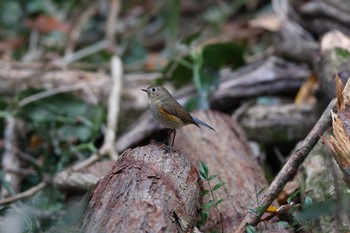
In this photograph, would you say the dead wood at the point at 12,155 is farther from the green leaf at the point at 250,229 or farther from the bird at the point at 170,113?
the green leaf at the point at 250,229

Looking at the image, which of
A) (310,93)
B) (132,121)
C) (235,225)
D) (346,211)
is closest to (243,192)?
(235,225)

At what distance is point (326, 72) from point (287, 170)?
4.54ft

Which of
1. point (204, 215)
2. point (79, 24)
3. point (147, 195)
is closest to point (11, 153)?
point (204, 215)

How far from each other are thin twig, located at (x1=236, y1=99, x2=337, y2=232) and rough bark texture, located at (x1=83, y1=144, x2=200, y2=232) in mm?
306

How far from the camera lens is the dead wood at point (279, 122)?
4.88 m

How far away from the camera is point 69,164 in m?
5.18

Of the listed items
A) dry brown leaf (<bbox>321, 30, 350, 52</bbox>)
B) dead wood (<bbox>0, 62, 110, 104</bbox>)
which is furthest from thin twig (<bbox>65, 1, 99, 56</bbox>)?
dry brown leaf (<bbox>321, 30, 350, 52</bbox>)

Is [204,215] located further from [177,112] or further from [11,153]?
[11,153]

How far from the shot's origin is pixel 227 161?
3820mm

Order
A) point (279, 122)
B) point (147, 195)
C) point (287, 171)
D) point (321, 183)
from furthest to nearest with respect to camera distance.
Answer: point (279, 122), point (321, 183), point (287, 171), point (147, 195)

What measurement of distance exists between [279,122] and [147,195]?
2.60m

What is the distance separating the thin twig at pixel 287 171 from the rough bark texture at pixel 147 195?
31 centimetres

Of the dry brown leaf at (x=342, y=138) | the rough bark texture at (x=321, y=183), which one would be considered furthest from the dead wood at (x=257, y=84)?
the dry brown leaf at (x=342, y=138)

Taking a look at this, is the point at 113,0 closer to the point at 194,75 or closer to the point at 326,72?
the point at 194,75
